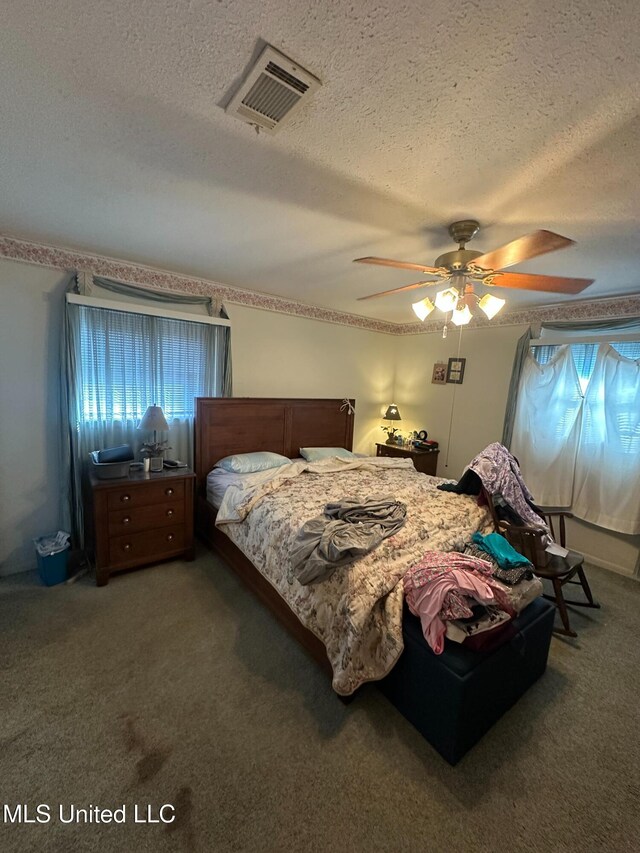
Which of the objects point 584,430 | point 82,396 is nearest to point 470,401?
point 584,430

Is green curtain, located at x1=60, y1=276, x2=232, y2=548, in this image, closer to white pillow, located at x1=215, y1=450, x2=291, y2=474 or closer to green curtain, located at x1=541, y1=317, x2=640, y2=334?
white pillow, located at x1=215, y1=450, x2=291, y2=474

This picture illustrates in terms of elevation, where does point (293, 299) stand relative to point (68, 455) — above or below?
above

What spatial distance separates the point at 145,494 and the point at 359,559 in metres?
1.83

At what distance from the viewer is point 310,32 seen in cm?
91

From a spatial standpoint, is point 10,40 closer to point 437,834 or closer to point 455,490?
point 437,834

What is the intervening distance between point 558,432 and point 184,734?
3.86 m

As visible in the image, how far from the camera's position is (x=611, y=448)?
10.1 feet

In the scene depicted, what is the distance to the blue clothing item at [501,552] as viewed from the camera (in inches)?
70.6

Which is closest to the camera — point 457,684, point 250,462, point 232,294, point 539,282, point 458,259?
point 457,684

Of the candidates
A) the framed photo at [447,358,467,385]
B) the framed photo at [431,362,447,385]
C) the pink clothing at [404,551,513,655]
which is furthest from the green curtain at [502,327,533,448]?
the pink clothing at [404,551,513,655]

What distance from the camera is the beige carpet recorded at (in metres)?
1.20

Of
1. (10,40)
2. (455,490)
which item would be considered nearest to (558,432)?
(455,490)

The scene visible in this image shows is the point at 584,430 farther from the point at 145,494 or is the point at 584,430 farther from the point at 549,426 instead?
the point at 145,494

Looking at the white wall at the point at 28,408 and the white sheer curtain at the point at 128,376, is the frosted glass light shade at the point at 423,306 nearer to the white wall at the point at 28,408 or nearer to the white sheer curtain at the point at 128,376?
the white sheer curtain at the point at 128,376
